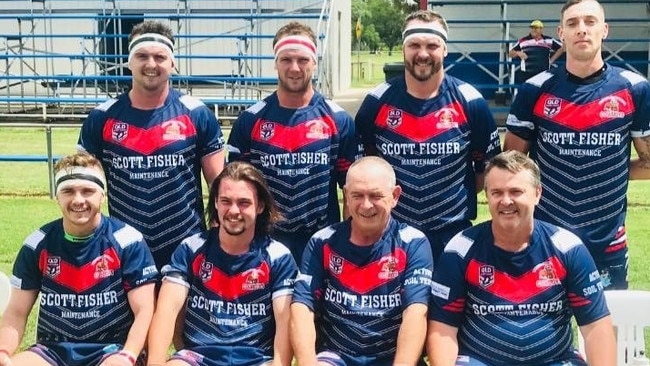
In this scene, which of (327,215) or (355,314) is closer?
(355,314)

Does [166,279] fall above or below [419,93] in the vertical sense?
below

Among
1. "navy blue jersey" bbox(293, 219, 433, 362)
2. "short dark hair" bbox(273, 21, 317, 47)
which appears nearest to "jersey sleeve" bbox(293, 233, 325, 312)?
"navy blue jersey" bbox(293, 219, 433, 362)

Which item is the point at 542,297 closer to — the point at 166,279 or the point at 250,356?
the point at 250,356

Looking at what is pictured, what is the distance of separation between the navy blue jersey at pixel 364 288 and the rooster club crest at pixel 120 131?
121 centimetres

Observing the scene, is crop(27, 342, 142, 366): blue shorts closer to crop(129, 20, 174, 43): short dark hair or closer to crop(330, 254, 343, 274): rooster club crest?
crop(330, 254, 343, 274): rooster club crest

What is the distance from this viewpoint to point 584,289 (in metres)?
3.43

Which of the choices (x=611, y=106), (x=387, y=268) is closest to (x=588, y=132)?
(x=611, y=106)

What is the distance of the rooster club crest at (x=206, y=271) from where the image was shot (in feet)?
12.5

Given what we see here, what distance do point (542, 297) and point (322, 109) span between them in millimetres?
1519

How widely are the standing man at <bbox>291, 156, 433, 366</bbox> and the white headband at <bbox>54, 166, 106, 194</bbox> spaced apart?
1.04 metres

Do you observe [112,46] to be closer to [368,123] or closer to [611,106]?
[368,123]

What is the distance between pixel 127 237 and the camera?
389 cm

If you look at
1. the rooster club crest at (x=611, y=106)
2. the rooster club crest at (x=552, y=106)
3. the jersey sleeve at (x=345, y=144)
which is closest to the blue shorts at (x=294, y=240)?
the jersey sleeve at (x=345, y=144)

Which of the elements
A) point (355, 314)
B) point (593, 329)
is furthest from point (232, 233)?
point (593, 329)
